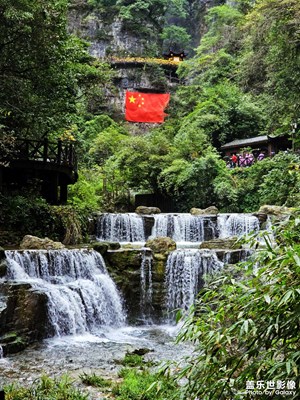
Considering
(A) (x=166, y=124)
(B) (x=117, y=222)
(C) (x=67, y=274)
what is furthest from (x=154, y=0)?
(C) (x=67, y=274)

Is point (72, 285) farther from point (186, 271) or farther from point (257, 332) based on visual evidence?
point (257, 332)

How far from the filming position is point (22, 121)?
44.6ft

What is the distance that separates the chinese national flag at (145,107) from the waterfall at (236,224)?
19.6m

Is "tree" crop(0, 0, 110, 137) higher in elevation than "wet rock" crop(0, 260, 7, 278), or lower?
higher

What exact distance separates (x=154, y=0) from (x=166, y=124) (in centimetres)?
1598

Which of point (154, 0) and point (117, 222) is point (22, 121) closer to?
point (117, 222)

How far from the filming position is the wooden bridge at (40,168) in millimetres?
14648

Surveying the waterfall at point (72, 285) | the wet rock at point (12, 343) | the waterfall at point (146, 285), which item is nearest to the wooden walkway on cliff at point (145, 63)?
the waterfall at point (146, 285)

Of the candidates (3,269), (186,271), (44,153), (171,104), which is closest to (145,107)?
(171,104)

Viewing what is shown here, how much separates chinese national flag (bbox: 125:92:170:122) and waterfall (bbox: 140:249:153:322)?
24621mm

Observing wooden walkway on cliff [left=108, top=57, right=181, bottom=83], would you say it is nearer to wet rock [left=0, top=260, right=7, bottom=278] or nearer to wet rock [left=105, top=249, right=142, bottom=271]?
wet rock [left=105, top=249, right=142, bottom=271]

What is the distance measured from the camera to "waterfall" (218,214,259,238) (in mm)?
16922

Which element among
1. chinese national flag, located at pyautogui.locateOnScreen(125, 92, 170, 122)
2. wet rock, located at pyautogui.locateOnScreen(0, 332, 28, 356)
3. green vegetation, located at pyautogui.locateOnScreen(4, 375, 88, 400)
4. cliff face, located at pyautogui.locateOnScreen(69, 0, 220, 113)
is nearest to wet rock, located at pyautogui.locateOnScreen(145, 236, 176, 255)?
wet rock, located at pyautogui.locateOnScreen(0, 332, 28, 356)

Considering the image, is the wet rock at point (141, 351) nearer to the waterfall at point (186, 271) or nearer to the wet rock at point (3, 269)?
the waterfall at point (186, 271)
